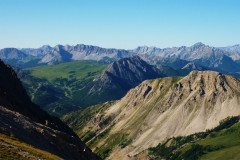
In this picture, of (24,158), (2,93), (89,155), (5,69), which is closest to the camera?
(24,158)

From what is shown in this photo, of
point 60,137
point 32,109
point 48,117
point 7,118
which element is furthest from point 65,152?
point 48,117

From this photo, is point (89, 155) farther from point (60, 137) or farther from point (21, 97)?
point (21, 97)

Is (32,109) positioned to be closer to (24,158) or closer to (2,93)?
(2,93)

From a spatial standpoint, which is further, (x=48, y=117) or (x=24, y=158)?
(x=48, y=117)

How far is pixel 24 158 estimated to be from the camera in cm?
7056

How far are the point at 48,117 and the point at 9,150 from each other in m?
124

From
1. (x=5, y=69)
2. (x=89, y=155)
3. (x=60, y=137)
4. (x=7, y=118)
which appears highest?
(x=5, y=69)

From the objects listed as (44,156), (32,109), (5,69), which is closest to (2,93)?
(32,109)

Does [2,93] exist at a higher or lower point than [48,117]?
higher

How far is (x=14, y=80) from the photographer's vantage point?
641 feet

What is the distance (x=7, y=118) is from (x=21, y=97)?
7843 centimetres

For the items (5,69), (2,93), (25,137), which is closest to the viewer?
(25,137)

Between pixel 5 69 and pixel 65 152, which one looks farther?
pixel 5 69

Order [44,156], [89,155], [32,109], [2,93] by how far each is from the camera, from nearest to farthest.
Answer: [44,156], [89,155], [2,93], [32,109]
